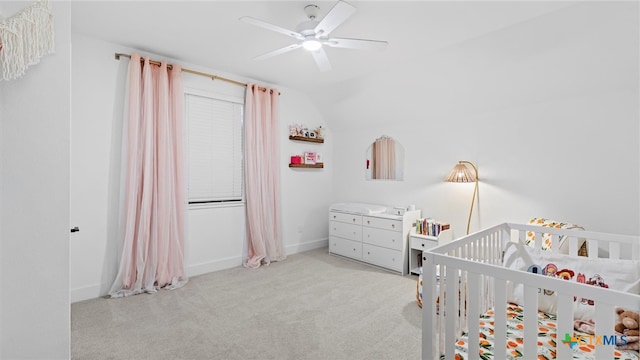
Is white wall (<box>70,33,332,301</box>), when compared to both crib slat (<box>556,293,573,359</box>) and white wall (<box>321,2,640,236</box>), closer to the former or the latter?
white wall (<box>321,2,640,236</box>)

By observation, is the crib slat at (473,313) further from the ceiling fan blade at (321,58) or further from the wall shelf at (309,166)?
the wall shelf at (309,166)

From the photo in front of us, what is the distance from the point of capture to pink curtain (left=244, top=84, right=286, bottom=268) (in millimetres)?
3682

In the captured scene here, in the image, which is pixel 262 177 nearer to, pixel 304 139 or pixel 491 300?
pixel 304 139

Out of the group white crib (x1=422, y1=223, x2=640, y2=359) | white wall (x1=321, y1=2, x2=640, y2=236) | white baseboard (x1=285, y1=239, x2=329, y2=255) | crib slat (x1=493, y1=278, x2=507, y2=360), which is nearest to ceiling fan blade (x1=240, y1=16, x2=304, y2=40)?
white wall (x1=321, y1=2, x2=640, y2=236)

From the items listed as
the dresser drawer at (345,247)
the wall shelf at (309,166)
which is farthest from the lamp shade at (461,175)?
the wall shelf at (309,166)

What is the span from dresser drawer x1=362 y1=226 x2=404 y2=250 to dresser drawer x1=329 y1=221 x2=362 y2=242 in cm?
8

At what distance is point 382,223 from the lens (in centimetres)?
364

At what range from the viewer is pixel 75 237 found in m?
2.65

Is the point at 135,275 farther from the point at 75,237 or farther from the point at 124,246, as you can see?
the point at 75,237

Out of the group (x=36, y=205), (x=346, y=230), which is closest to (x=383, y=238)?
(x=346, y=230)

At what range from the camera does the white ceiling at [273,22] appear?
2.12m

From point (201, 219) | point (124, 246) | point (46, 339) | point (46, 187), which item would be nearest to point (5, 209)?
point (46, 187)

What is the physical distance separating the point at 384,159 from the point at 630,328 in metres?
3.06

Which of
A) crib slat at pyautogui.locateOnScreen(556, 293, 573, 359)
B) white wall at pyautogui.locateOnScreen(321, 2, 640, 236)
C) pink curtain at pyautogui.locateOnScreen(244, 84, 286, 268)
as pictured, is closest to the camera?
crib slat at pyautogui.locateOnScreen(556, 293, 573, 359)
